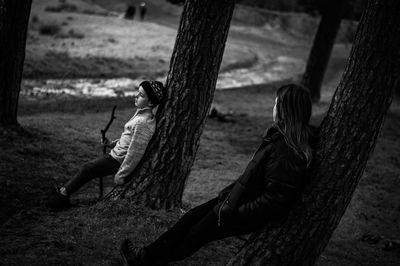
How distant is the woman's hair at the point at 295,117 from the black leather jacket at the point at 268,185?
0.05 m

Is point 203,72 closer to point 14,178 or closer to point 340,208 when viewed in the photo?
point 340,208

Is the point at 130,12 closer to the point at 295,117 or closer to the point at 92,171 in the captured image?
the point at 92,171

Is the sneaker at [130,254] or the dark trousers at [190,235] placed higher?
the dark trousers at [190,235]

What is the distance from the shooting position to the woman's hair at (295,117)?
3336 millimetres

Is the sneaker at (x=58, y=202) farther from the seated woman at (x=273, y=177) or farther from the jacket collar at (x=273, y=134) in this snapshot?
the jacket collar at (x=273, y=134)

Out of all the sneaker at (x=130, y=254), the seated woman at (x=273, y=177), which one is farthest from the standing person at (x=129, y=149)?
the seated woman at (x=273, y=177)

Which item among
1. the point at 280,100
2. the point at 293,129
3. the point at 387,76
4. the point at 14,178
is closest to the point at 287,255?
the point at 293,129

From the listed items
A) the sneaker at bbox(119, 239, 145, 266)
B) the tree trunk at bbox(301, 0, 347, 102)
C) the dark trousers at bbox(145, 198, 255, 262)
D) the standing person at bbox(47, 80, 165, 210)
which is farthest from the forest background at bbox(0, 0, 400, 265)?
the tree trunk at bbox(301, 0, 347, 102)

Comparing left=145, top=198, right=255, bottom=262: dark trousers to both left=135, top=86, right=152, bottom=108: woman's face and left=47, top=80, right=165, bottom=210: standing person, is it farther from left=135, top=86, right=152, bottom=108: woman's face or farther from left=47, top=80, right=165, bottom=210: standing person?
left=135, top=86, right=152, bottom=108: woman's face

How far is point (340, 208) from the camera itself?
11.5 ft

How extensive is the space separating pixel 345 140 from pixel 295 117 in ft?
1.41

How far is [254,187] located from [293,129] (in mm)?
530

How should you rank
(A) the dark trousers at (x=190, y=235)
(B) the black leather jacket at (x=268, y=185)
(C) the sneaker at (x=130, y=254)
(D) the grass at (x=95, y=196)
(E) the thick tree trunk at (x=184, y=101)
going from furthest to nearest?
(E) the thick tree trunk at (x=184, y=101)
(D) the grass at (x=95, y=196)
(C) the sneaker at (x=130, y=254)
(A) the dark trousers at (x=190, y=235)
(B) the black leather jacket at (x=268, y=185)

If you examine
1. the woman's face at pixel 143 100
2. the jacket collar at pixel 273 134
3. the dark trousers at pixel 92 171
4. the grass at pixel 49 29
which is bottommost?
the dark trousers at pixel 92 171
